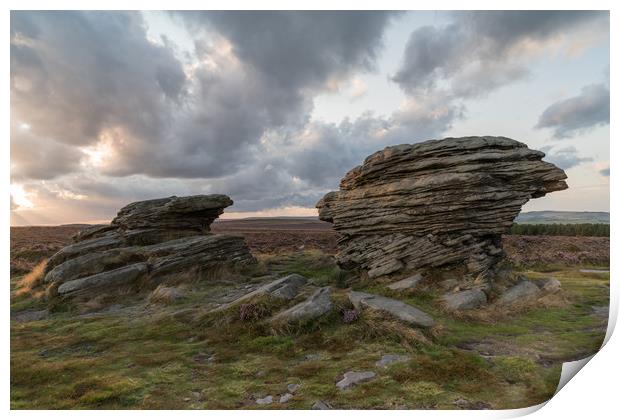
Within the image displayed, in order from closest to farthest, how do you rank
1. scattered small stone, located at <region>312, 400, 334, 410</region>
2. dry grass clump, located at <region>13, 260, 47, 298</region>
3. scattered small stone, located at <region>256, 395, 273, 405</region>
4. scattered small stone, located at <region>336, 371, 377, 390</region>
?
1. scattered small stone, located at <region>312, 400, 334, 410</region>
2. scattered small stone, located at <region>256, 395, 273, 405</region>
3. scattered small stone, located at <region>336, 371, 377, 390</region>
4. dry grass clump, located at <region>13, 260, 47, 298</region>

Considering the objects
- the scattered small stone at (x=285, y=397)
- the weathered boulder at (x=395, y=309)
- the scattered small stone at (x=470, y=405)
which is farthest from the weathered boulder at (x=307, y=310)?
the scattered small stone at (x=470, y=405)

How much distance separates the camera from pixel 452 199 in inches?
723

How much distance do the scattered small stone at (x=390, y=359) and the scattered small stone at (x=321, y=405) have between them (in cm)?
230

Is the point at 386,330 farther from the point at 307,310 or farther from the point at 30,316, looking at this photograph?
the point at 30,316

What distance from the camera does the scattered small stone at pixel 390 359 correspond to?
31.4 ft

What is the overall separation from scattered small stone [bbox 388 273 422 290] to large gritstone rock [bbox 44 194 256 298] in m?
13.4

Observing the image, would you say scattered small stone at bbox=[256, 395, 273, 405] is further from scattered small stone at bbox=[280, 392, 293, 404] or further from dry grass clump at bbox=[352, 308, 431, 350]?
dry grass clump at bbox=[352, 308, 431, 350]

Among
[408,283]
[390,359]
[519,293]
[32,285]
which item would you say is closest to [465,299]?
[408,283]

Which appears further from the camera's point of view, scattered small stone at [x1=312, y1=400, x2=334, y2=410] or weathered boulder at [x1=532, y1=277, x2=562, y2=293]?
weathered boulder at [x1=532, y1=277, x2=562, y2=293]

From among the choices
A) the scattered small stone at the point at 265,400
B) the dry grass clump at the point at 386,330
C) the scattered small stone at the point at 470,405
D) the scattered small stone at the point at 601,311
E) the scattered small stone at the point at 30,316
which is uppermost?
the dry grass clump at the point at 386,330

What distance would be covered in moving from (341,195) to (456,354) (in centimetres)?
1435

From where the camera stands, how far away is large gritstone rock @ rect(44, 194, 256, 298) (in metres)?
20.3

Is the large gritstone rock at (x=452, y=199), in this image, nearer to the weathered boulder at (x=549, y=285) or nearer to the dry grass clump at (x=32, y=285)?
the weathered boulder at (x=549, y=285)

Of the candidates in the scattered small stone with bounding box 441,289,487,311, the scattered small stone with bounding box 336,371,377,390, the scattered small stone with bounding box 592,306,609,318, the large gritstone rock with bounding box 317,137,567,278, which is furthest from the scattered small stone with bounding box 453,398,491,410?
the scattered small stone with bounding box 592,306,609,318
